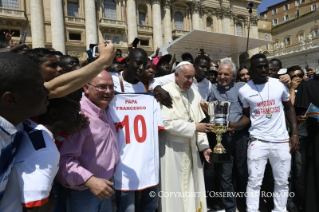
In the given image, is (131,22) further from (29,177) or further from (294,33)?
(294,33)

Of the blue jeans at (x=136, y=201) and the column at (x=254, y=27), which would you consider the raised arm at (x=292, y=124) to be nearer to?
the blue jeans at (x=136, y=201)

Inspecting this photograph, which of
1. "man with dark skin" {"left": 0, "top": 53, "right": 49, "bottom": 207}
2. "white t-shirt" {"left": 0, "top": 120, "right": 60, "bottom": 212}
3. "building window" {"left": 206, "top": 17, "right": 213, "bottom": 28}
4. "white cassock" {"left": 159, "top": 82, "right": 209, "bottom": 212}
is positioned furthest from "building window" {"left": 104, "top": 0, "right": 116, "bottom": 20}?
"white t-shirt" {"left": 0, "top": 120, "right": 60, "bottom": 212}

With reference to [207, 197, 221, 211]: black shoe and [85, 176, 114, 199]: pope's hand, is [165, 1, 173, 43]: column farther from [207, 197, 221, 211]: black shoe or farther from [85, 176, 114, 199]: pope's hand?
[85, 176, 114, 199]: pope's hand

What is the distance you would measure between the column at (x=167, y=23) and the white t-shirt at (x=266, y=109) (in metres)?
26.3

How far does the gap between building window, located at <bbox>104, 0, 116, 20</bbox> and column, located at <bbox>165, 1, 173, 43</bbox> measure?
620cm

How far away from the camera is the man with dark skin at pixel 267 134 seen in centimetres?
328

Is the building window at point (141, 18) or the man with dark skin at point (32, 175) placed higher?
the building window at point (141, 18)

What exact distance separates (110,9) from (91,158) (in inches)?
1081

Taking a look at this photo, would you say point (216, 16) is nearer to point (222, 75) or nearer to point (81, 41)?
point (81, 41)

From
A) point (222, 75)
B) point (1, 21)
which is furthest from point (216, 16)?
point (222, 75)

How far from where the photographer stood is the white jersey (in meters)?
2.55

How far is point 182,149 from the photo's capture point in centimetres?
319

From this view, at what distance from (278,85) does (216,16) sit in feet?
105

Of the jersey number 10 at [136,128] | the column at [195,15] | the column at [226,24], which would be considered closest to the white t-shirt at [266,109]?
the jersey number 10 at [136,128]
